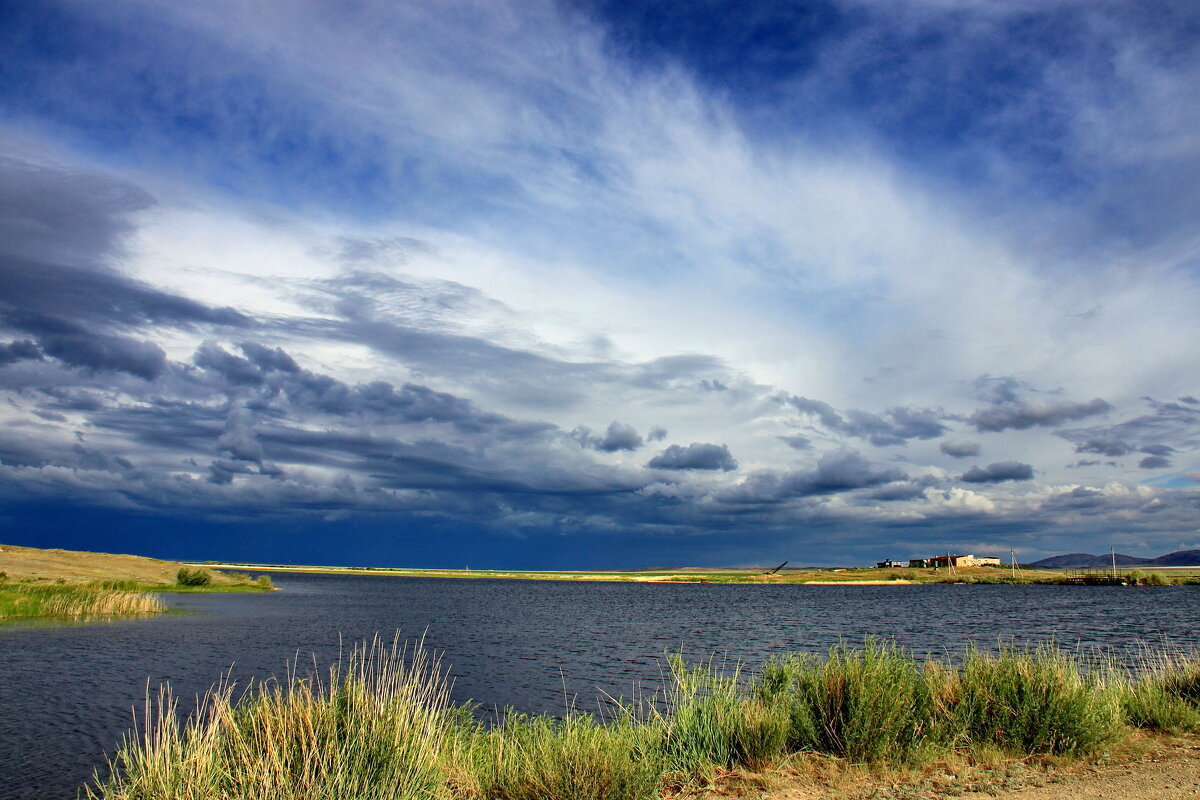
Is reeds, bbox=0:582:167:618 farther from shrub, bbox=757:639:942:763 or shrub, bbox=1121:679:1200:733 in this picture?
shrub, bbox=1121:679:1200:733

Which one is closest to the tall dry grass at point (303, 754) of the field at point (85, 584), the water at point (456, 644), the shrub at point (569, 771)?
the shrub at point (569, 771)

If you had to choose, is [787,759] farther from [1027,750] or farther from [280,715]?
[280,715]

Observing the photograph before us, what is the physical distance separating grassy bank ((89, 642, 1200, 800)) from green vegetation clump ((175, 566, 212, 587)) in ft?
256

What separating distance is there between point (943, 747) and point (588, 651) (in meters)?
28.1

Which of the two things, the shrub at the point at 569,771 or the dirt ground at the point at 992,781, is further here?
the dirt ground at the point at 992,781

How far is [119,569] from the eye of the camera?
3280 inches

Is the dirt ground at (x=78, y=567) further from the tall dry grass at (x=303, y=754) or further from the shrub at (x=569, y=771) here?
the shrub at (x=569, y=771)

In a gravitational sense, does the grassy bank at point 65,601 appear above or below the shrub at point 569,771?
below

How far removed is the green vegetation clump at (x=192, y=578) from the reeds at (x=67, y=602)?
3165cm

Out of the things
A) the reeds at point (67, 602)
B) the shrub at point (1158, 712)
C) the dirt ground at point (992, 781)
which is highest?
the shrub at point (1158, 712)

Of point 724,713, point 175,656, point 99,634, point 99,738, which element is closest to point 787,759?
point 724,713

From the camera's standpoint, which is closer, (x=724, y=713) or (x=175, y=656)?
(x=724, y=713)

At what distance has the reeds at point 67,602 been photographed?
4738cm

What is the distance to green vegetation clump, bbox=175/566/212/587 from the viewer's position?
85.2 metres
